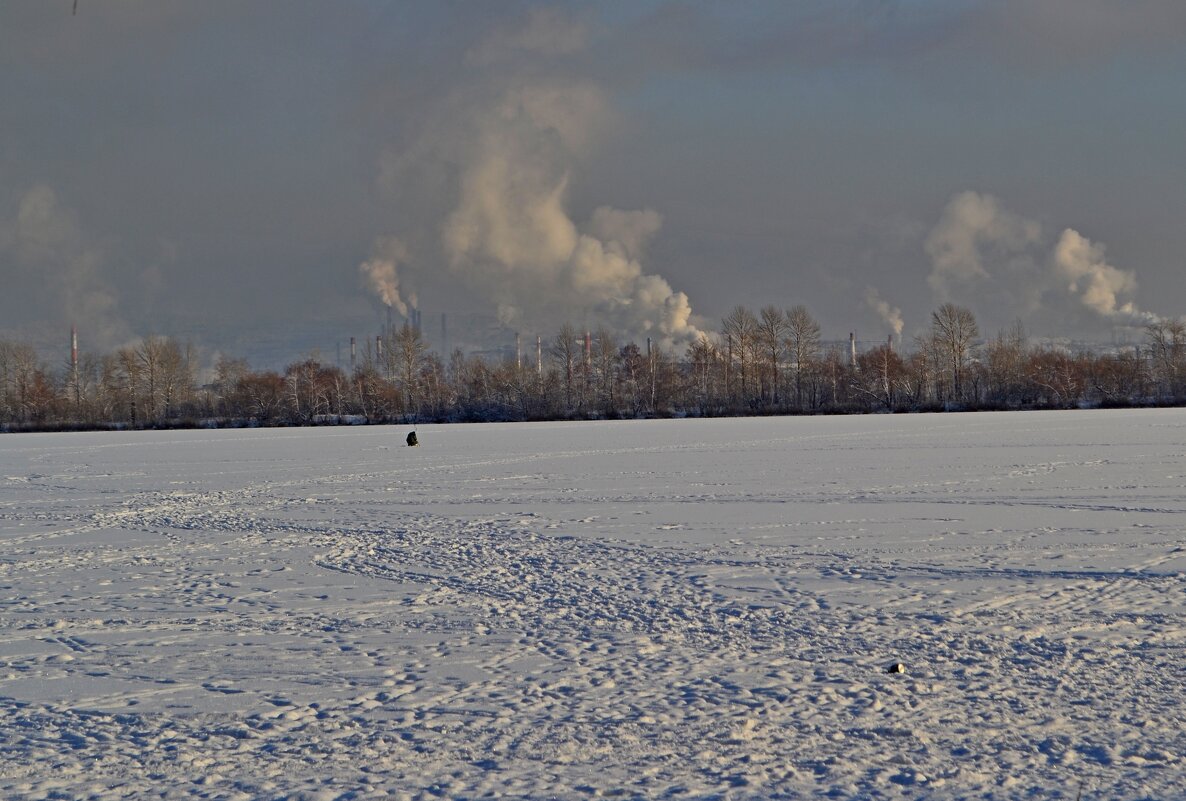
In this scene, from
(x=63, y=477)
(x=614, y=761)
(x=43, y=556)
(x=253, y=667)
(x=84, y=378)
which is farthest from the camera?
(x=84, y=378)

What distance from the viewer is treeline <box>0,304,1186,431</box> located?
66750 millimetres

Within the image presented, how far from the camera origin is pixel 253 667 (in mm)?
6156

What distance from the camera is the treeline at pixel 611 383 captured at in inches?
2628

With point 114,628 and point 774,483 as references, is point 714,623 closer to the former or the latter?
point 114,628

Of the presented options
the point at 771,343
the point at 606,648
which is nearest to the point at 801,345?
the point at 771,343

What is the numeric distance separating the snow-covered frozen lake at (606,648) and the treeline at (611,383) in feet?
170

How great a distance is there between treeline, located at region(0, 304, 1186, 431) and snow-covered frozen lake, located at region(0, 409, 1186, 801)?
170 feet

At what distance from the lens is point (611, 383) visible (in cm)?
7350

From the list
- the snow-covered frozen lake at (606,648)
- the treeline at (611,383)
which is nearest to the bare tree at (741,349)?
the treeline at (611,383)

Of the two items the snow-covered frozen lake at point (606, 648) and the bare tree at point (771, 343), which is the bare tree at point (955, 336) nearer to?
the bare tree at point (771, 343)

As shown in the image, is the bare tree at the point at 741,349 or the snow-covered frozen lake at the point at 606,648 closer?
the snow-covered frozen lake at the point at 606,648

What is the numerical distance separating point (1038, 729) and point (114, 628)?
226 inches

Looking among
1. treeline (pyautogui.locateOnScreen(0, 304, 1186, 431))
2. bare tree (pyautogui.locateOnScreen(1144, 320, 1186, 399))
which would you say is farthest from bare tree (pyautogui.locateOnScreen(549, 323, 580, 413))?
bare tree (pyautogui.locateOnScreen(1144, 320, 1186, 399))

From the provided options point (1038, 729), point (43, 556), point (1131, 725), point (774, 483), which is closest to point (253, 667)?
point (1038, 729)
